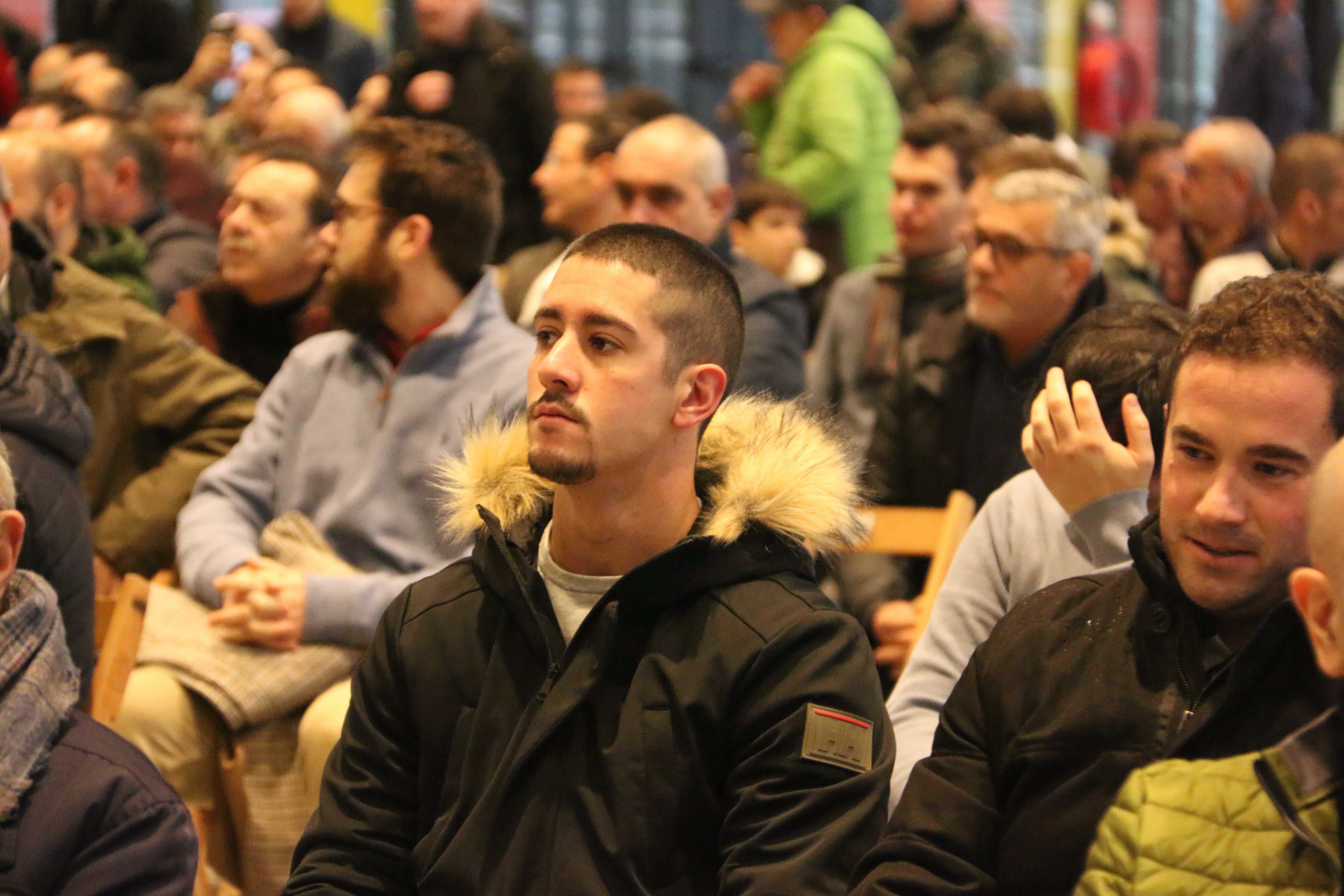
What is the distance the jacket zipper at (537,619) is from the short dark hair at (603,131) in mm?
3030

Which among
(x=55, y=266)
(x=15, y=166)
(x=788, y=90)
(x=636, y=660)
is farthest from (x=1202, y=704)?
(x=788, y=90)

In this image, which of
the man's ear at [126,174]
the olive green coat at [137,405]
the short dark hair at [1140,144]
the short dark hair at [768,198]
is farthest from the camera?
the short dark hair at [1140,144]

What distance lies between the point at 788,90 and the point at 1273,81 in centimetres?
243

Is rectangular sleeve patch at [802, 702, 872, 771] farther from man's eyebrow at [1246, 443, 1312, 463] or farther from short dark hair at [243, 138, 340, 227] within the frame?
short dark hair at [243, 138, 340, 227]

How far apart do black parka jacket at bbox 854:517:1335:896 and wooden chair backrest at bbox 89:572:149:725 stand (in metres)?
1.78

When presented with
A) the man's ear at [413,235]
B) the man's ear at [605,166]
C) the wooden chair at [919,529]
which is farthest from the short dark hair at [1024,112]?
the man's ear at [413,235]

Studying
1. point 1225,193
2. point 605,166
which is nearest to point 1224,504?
point 605,166

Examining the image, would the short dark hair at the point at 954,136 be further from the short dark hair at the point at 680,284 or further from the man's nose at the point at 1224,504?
the man's nose at the point at 1224,504

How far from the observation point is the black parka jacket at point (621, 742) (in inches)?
79.6

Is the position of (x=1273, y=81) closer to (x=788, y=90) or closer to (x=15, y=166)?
(x=788, y=90)

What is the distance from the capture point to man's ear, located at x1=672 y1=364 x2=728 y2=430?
7.43ft

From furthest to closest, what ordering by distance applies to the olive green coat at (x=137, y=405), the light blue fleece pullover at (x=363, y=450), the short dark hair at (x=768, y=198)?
the short dark hair at (x=768, y=198) < the olive green coat at (x=137, y=405) < the light blue fleece pullover at (x=363, y=450)

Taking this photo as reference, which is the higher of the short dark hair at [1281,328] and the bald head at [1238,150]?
the short dark hair at [1281,328]

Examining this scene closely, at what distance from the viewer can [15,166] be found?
14.2 ft
